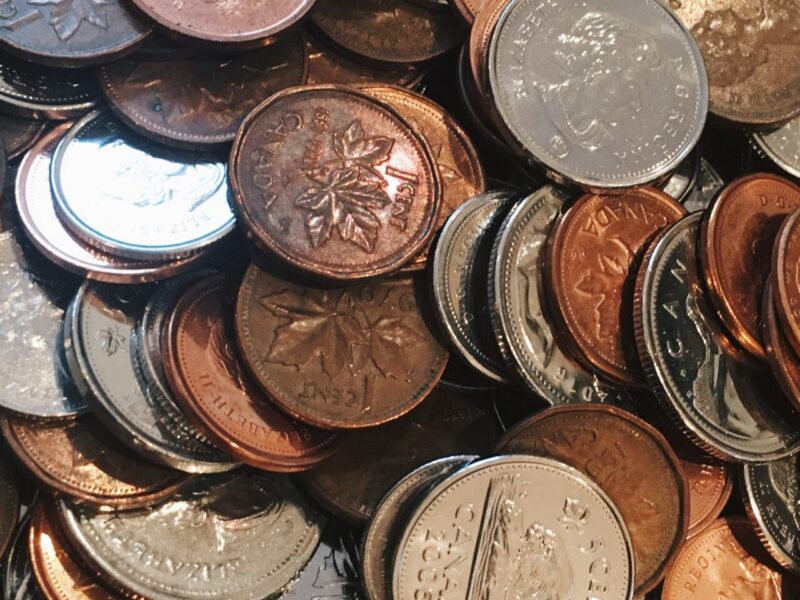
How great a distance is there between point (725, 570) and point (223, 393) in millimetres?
1139

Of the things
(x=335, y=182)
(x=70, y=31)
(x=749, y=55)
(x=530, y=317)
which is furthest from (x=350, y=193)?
(x=749, y=55)

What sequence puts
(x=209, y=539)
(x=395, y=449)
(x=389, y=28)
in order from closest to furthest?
(x=209, y=539)
(x=395, y=449)
(x=389, y=28)

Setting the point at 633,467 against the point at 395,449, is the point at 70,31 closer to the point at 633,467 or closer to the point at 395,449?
the point at 395,449

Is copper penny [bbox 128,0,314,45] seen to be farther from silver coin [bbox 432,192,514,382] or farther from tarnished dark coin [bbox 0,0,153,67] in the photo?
silver coin [bbox 432,192,514,382]

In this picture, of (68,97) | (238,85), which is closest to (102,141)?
(68,97)

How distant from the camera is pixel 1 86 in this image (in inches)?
70.4

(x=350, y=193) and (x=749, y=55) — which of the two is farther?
(x=749, y=55)

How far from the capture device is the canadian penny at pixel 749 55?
79.0 inches

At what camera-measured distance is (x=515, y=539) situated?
60.4 inches

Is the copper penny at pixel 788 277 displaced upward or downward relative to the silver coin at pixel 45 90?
downward

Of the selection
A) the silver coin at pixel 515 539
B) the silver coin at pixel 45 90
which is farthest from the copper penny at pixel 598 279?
the silver coin at pixel 45 90

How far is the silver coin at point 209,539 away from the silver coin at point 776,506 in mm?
932

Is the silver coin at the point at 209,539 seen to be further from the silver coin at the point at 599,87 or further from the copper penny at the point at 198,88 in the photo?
the silver coin at the point at 599,87

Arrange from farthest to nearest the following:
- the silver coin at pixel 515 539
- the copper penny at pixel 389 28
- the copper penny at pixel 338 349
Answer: the copper penny at pixel 389 28, the copper penny at pixel 338 349, the silver coin at pixel 515 539
